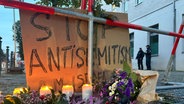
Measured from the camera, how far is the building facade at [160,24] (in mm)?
19391

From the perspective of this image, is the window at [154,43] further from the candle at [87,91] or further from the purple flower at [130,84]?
the purple flower at [130,84]

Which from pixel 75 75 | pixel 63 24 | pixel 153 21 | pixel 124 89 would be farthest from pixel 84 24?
pixel 153 21

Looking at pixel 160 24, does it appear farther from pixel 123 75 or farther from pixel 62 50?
pixel 123 75

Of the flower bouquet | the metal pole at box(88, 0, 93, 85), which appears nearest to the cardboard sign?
the metal pole at box(88, 0, 93, 85)

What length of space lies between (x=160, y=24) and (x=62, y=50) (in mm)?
19560

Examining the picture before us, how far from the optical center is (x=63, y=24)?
291cm

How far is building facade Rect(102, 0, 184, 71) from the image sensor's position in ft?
63.6

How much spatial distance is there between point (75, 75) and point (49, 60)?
27cm

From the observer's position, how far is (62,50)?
291cm

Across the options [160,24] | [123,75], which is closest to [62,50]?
[123,75]

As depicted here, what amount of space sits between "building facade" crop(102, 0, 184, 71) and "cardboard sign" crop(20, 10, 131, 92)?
13.9m

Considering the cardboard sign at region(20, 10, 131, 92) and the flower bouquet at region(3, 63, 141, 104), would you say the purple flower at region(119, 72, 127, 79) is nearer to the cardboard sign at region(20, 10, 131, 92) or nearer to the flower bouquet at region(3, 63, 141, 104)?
the flower bouquet at region(3, 63, 141, 104)

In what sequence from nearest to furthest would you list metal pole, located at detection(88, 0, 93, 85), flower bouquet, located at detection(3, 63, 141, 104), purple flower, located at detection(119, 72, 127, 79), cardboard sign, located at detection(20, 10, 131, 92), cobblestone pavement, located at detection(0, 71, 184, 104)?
flower bouquet, located at detection(3, 63, 141, 104) < purple flower, located at detection(119, 72, 127, 79) < cardboard sign, located at detection(20, 10, 131, 92) < metal pole, located at detection(88, 0, 93, 85) < cobblestone pavement, located at detection(0, 71, 184, 104)

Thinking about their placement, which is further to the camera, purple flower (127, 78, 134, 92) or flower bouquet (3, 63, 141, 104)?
purple flower (127, 78, 134, 92)
